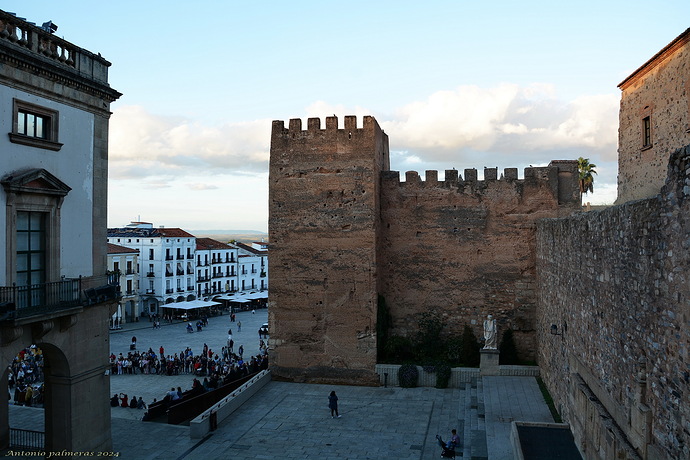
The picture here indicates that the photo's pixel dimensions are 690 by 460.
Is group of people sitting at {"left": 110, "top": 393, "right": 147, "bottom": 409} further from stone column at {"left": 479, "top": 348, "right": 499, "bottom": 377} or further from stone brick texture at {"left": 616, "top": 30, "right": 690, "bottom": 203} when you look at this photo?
stone brick texture at {"left": 616, "top": 30, "right": 690, "bottom": 203}

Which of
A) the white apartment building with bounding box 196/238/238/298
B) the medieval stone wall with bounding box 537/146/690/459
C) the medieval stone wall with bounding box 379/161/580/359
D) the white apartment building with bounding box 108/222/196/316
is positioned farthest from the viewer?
the white apartment building with bounding box 196/238/238/298

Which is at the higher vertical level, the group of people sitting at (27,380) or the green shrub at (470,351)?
the green shrub at (470,351)

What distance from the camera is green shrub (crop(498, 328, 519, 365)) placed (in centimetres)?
2041

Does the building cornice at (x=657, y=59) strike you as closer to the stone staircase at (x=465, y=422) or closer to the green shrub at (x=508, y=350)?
the green shrub at (x=508, y=350)

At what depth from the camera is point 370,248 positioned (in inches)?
818

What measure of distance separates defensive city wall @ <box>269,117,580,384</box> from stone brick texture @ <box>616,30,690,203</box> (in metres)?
2.36

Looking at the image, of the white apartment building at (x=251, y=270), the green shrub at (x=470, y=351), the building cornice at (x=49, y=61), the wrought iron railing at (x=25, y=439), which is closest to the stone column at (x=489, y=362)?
the green shrub at (x=470, y=351)

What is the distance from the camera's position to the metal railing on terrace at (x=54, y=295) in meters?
10.5

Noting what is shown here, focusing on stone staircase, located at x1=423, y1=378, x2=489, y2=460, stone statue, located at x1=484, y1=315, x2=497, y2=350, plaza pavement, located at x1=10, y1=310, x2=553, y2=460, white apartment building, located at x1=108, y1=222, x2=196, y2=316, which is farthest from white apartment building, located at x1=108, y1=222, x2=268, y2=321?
stone staircase, located at x1=423, y1=378, x2=489, y2=460

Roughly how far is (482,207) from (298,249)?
24.4 ft

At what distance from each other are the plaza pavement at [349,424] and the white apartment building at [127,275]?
26241mm

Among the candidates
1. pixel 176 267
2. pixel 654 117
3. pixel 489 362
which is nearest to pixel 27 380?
pixel 489 362

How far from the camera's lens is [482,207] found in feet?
71.1

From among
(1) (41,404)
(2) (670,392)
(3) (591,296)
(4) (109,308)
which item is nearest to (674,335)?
(2) (670,392)
